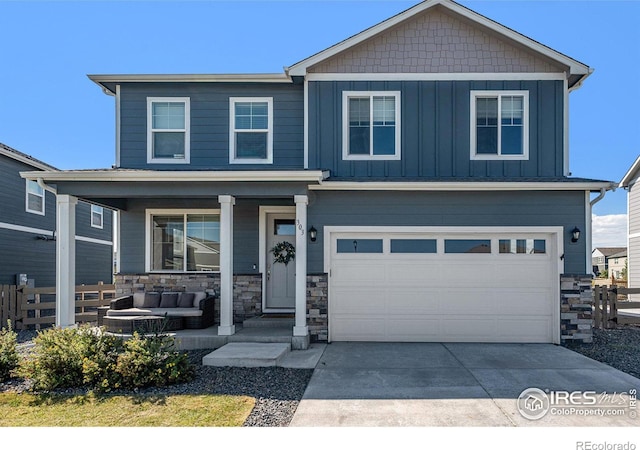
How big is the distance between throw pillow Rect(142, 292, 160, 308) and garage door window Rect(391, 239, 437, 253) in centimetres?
520

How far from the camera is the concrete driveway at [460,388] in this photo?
14.7 ft

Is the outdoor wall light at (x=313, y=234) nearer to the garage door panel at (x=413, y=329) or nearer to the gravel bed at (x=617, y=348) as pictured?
the garage door panel at (x=413, y=329)

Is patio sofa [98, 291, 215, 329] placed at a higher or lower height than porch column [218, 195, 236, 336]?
lower

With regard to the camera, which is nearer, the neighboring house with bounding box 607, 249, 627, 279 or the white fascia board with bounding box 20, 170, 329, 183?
the white fascia board with bounding box 20, 170, 329, 183

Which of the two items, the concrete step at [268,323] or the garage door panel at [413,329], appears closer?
the garage door panel at [413,329]

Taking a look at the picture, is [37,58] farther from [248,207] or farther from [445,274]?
[445,274]

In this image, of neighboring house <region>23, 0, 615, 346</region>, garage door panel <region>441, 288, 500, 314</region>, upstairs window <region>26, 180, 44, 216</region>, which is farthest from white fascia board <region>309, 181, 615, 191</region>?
upstairs window <region>26, 180, 44, 216</region>

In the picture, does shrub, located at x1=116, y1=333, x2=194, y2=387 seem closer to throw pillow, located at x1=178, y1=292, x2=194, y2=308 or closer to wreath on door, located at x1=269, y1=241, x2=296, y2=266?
throw pillow, located at x1=178, y1=292, x2=194, y2=308

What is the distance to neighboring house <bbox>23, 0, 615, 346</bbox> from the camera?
8.14 meters

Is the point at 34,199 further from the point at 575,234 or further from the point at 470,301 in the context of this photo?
the point at 575,234

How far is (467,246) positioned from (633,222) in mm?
14569

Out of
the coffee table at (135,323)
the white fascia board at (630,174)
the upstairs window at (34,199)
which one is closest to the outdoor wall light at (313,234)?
the coffee table at (135,323)

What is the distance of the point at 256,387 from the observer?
5.48 m

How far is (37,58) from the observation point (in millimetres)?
12227
